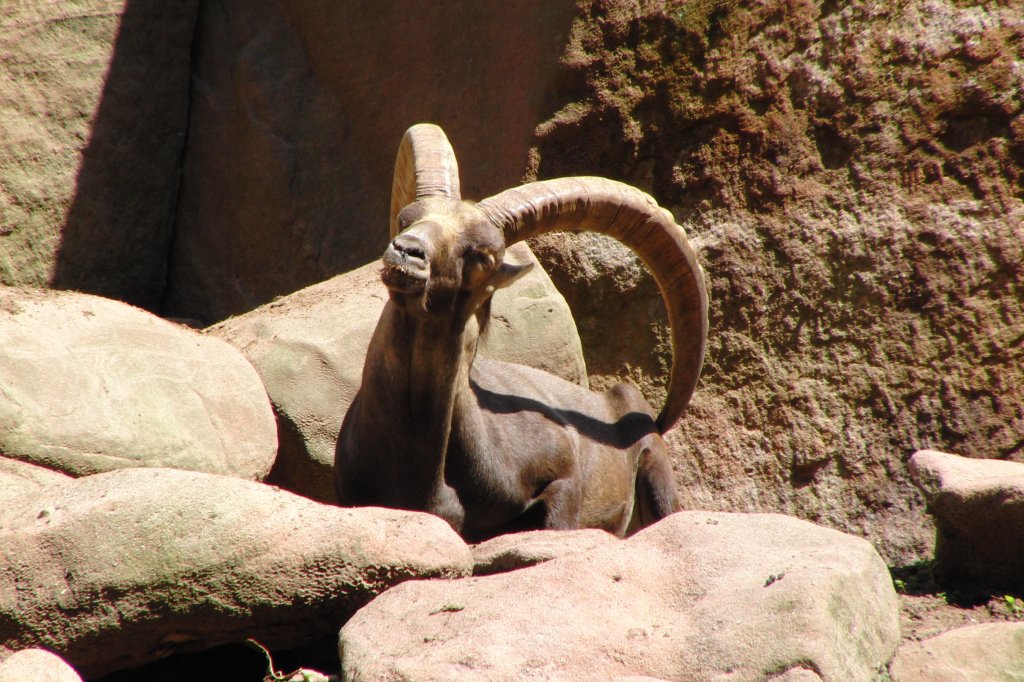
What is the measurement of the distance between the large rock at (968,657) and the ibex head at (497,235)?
2523 millimetres

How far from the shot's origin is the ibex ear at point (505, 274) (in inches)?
229

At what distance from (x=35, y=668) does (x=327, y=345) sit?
3.64 m

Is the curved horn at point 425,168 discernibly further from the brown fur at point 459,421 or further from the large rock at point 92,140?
the large rock at point 92,140

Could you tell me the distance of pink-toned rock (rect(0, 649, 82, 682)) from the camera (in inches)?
133

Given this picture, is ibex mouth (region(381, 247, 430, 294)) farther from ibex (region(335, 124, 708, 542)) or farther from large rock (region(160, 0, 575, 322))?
large rock (region(160, 0, 575, 322))

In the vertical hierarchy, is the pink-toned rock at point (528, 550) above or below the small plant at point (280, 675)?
above

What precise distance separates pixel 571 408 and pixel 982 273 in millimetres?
2634

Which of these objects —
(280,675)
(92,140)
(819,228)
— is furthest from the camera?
(92,140)

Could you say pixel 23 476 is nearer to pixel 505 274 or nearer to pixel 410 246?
pixel 410 246

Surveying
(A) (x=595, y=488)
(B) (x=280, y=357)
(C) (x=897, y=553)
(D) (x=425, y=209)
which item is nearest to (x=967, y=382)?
(C) (x=897, y=553)

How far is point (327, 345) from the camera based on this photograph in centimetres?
695

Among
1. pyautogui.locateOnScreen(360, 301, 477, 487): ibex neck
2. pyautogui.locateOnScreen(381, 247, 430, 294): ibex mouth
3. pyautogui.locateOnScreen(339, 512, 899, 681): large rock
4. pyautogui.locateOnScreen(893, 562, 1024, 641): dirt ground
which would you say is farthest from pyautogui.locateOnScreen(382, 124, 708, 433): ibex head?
pyautogui.locateOnScreen(893, 562, 1024, 641): dirt ground

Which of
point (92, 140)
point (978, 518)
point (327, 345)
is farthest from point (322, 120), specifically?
point (978, 518)

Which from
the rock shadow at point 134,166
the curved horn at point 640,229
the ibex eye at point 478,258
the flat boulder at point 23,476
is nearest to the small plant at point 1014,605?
the curved horn at point 640,229
